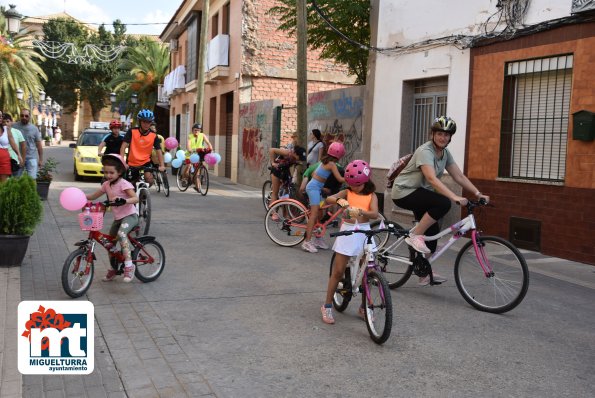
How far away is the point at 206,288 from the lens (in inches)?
246

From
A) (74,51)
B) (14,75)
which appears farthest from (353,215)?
(74,51)

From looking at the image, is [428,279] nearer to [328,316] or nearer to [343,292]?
[343,292]

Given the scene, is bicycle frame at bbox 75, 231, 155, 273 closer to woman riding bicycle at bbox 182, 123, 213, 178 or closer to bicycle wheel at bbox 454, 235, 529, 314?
bicycle wheel at bbox 454, 235, 529, 314

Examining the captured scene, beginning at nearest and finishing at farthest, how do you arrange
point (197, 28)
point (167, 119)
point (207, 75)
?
point (207, 75)
point (197, 28)
point (167, 119)

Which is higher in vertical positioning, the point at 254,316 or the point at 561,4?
the point at 561,4

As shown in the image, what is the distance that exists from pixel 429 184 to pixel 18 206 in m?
4.28

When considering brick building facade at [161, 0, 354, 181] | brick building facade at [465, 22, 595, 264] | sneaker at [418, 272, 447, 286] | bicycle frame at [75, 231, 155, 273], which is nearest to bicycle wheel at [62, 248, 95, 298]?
bicycle frame at [75, 231, 155, 273]

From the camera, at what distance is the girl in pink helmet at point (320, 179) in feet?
26.3

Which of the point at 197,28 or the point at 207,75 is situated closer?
the point at 207,75

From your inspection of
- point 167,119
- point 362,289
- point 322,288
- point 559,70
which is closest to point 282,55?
point 559,70

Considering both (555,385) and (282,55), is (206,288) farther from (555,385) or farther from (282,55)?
(282,55)

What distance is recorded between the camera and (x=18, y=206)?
21.1 ft

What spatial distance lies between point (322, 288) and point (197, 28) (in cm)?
2332

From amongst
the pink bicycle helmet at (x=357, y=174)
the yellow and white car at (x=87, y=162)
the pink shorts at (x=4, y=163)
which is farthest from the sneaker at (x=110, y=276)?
the yellow and white car at (x=87, y=162)
